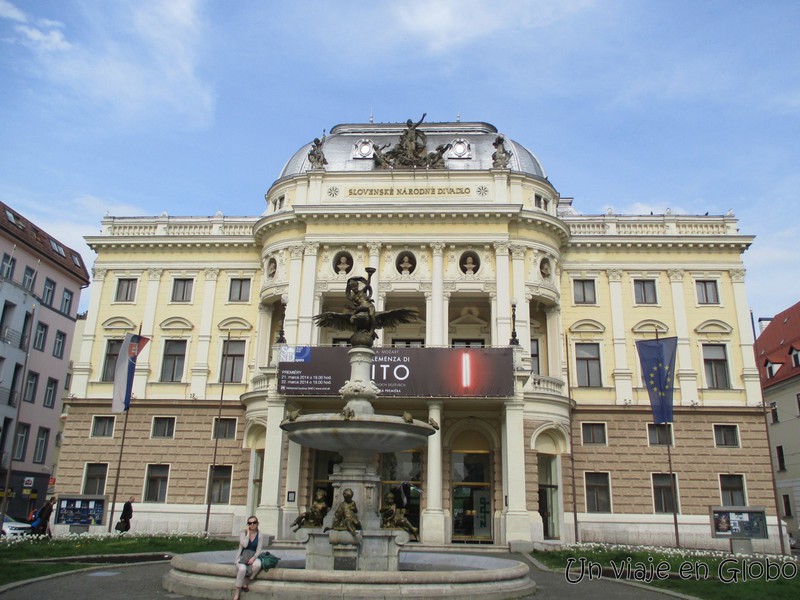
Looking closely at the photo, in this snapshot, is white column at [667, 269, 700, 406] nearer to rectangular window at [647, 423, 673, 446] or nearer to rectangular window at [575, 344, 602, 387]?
rectangular window at [647, 423, 673, 446]

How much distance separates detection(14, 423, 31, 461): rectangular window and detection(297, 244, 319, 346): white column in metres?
24.5

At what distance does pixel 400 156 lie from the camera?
37.2 meters

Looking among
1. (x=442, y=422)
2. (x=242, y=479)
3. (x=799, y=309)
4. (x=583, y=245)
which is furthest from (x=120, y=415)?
(x=799, y=309)

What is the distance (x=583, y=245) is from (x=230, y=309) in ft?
64.7

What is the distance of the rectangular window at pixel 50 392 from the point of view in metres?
48.5

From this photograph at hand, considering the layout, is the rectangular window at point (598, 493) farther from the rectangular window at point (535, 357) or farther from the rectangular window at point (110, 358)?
the rectangular window at point (110, 358)

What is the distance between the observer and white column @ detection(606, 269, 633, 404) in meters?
34.9

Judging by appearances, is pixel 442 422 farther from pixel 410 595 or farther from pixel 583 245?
pixel 410 595

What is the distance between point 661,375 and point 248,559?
2122cm

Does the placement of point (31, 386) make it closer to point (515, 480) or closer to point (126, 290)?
point (126, 290)

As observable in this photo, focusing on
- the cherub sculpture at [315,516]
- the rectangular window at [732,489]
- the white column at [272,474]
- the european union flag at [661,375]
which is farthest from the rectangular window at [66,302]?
the rectangular window at [732,489]

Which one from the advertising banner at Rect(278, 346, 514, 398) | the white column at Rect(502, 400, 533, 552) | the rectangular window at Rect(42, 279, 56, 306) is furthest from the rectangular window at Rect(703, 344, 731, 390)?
the rectangular window at Rect(42, 279, 56, 306)

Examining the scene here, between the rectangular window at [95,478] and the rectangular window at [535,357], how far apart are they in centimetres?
2279

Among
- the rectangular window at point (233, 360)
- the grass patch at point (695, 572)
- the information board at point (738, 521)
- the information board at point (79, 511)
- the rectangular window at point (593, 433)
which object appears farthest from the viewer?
the rectangular window at point (233, 360)
